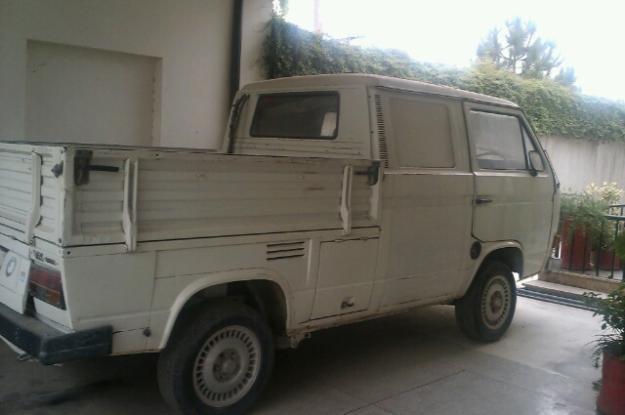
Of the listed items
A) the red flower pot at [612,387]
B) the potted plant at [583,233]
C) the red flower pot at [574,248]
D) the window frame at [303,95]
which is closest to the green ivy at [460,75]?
the window frame at [303,95]

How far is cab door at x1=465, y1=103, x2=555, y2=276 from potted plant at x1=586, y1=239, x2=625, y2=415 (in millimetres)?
1305

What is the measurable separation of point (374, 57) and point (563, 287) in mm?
4495

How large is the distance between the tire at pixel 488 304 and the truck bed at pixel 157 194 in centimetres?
195

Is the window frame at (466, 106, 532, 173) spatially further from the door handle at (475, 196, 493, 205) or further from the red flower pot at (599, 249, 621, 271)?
the red flower pot at (599, 249, 621, 271)

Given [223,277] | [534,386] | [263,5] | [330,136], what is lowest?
[534,386]

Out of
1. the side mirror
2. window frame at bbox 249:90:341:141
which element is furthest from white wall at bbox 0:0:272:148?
the side mirror

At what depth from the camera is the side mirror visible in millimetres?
5943

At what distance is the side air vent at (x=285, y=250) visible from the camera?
3.76 m

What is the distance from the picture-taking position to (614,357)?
13.5 feet

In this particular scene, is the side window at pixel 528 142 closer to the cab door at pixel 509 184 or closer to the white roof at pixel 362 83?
the cab door at pixel 509 184

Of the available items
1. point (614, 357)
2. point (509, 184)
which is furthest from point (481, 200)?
point (614, 357)

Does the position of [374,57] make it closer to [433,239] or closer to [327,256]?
[433,239]

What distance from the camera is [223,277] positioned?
11.6 ft

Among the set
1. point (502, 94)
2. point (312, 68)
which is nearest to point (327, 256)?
point (312, 68)
